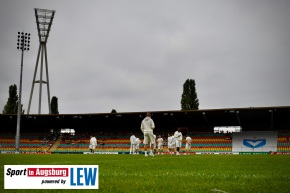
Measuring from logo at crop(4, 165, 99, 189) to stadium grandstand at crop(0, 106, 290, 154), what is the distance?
40802mm

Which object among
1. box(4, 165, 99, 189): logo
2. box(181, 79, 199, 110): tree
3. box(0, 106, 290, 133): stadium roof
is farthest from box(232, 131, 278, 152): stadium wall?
box(4, 165, 99, 189): logo

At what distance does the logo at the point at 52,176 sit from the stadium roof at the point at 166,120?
1602 inches

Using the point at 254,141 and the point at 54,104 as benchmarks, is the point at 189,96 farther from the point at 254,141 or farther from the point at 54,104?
the point at 54,104

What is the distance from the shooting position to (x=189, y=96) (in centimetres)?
6519

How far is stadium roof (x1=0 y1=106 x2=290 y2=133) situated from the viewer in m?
45.8

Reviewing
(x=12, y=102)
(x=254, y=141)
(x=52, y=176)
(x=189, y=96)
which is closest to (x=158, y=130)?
(x=189, y=96)

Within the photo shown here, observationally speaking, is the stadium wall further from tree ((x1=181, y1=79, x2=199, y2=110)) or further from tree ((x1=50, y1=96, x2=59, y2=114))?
tree ((x1=50, y1=96, x2=59, y2=114))

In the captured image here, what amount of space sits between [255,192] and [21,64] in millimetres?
41398

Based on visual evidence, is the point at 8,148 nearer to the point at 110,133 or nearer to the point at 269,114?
the point at 110,133

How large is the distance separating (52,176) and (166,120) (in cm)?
4800

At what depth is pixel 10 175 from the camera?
4.70m

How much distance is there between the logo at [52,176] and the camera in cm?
452

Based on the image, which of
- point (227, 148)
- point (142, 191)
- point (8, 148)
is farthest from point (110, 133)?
point (142, 191)

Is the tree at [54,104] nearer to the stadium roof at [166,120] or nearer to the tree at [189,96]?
the stadium roof at [166,120]
